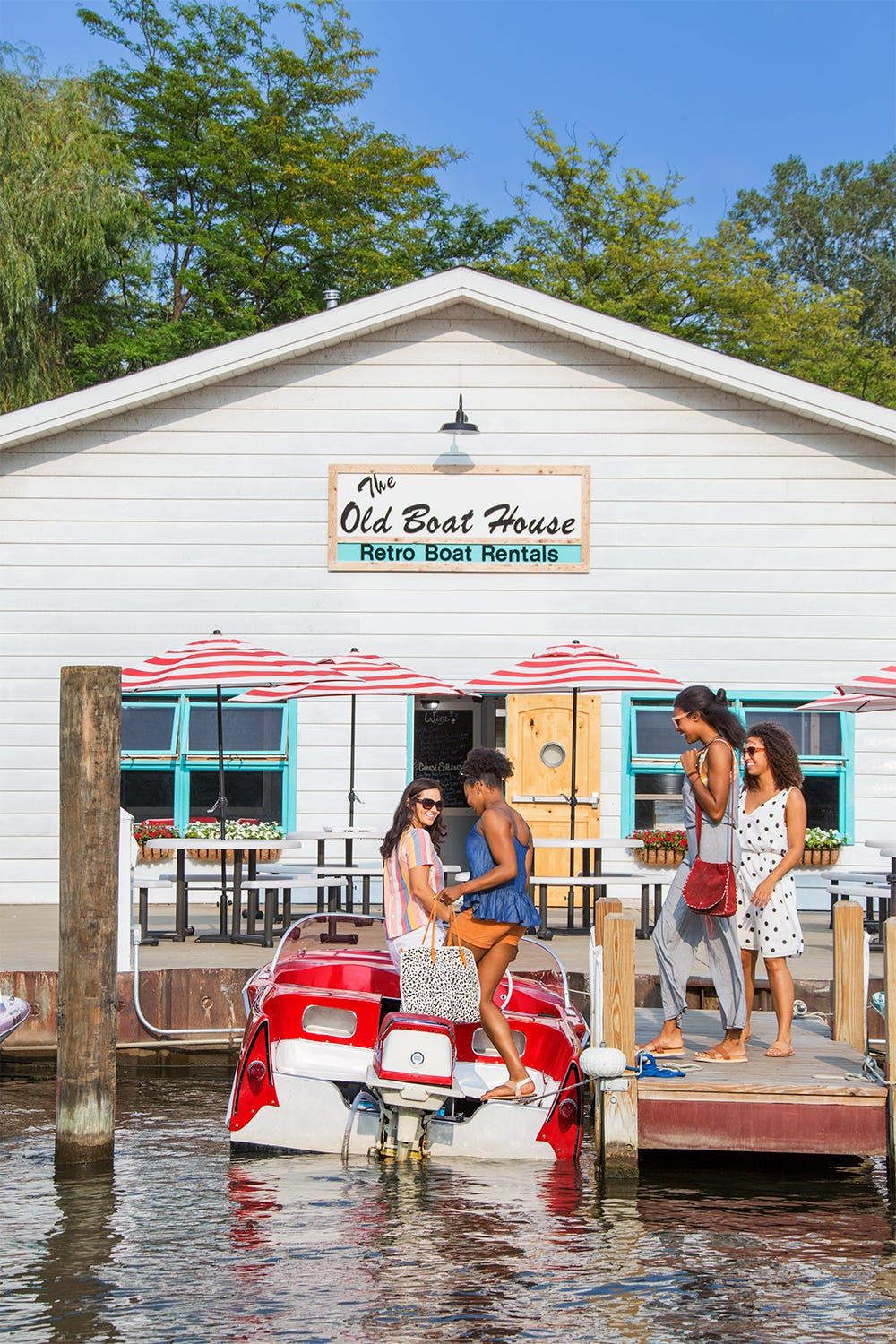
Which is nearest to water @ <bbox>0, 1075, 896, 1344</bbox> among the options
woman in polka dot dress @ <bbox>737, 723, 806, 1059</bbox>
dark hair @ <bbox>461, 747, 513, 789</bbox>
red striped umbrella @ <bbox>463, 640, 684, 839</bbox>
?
woman in polka dot dress @ <bbox>737, 723, 806, 1059</bbox>

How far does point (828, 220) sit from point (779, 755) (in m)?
52.0

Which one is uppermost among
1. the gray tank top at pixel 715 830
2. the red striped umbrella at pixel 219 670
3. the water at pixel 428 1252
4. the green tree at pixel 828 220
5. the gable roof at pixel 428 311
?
the green tree at pixel 828 220

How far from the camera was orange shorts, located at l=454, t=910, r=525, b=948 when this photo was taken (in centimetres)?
861

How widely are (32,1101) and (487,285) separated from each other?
9.09 m

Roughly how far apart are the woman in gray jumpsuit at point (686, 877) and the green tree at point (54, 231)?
18392 millimetres

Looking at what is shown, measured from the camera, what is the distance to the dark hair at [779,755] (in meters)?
9.12

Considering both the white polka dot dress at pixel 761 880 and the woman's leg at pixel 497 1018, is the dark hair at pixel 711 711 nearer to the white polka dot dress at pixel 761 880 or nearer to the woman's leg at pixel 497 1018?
the white polka dot dress at pixel 761 880

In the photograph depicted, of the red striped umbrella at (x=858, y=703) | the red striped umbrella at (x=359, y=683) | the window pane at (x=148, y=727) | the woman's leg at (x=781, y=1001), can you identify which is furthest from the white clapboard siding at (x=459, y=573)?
the woman's leg at (x=781, y=1001)

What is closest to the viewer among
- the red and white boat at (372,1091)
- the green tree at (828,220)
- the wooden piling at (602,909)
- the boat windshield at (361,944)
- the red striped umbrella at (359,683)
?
the red and white boat at (372,1091)

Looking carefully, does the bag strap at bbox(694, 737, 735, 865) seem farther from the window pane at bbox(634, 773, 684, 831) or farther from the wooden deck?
the window pane at bbox(634, 773, 684, 831)

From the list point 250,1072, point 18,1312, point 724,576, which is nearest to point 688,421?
point 724,576

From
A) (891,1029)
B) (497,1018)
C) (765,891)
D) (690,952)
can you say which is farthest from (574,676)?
(891,1029)

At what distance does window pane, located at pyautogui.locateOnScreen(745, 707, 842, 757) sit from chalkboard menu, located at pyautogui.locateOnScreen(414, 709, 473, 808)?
463 cm

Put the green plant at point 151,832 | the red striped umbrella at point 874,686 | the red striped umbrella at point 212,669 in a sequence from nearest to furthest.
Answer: the red striped umbrella at point 874,686, the red striped umbrella at point 212,669, the green plant at point 151,832
